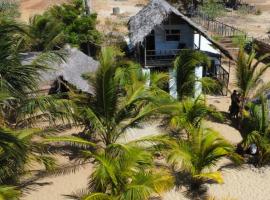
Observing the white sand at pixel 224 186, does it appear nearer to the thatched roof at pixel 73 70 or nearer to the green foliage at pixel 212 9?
the thatched roof at pixel 73 70

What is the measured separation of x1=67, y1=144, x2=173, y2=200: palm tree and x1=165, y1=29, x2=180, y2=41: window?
12378 millimetres

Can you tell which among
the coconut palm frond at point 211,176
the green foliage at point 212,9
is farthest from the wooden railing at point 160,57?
the green foliage at point 212,9

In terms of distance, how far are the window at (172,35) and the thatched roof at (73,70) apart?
4249 millimetres

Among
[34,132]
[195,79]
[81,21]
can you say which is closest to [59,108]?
[34,132]

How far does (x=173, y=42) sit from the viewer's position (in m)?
22.1

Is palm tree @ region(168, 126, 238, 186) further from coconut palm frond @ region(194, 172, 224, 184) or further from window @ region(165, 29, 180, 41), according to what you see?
window @ region(165, 29, 180, 41)

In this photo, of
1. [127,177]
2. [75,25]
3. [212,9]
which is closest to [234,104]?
[127,177]

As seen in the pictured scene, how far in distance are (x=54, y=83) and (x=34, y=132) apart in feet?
29.0

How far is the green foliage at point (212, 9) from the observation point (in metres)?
40.9

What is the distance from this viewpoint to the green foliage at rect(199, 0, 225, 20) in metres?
40.9

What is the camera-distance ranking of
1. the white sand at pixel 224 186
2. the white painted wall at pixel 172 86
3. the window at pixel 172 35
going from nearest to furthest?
1. the white sand at pixel 224 186
2. the white painted wall at pixel 172 86
3. the window at pixel 172 35

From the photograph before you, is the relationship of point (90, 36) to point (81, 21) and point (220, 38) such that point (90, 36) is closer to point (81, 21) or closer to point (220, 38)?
point (81, 21)

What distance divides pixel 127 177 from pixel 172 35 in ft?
43.0

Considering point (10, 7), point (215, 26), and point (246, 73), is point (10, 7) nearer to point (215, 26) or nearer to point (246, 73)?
point (215, 26)
